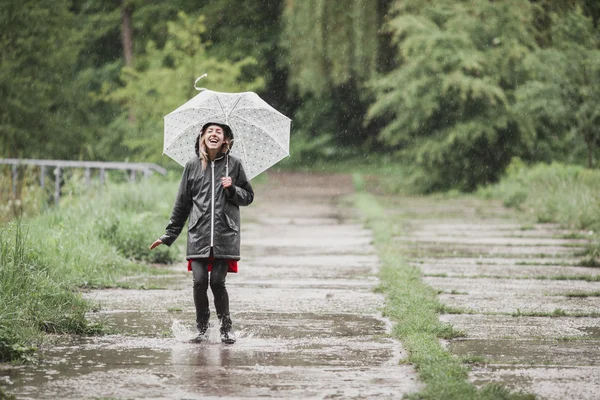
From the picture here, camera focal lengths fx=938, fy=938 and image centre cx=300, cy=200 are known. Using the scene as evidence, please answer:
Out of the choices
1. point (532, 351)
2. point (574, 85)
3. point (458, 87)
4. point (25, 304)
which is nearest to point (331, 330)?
point (532, 351)

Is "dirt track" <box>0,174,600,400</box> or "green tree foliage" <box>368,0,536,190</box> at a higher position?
"green tree foliage" <box>368,0,536,190</box>

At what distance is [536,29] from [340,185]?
354 inches

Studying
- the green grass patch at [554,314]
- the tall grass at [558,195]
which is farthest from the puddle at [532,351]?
the tall grass at [558,195]

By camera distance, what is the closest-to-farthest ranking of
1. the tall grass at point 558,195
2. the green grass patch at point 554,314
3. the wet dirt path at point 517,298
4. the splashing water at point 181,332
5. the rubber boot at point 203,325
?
the wet dirt path at point 517,298
the splashing water at point 181,332
the rubber boot at point 203,325
the green grass patch at point 554,314
the tall grass at point 558,195

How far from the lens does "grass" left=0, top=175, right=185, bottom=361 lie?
629 cm

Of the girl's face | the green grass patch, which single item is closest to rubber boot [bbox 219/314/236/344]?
the girl's face

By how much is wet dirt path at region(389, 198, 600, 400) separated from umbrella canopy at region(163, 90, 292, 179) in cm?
188

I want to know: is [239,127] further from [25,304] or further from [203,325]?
[25,304]

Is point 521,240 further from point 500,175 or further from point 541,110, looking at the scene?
point 500,175

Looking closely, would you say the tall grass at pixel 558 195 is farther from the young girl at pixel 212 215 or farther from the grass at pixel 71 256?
the young girl at pixel 212 215

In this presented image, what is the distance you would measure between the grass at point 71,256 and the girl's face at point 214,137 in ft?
4.95

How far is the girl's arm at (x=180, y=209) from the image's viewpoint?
6543mm

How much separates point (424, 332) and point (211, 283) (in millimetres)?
1513

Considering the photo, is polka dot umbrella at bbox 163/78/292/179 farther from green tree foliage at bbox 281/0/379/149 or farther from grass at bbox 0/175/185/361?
green tree foliage at bbox 281/0/379/149
